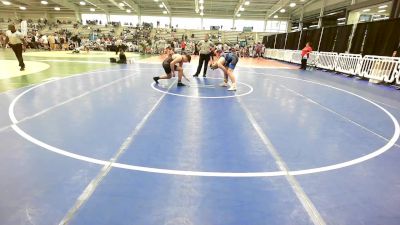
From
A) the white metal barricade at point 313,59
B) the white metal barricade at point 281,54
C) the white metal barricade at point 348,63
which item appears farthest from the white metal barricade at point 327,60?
the white metal barricade at point 281,54

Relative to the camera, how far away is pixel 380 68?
11.3 m

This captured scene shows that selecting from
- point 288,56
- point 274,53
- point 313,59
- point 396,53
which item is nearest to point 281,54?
point 288,56

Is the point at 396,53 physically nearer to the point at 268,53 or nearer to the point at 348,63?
the point at 348,63

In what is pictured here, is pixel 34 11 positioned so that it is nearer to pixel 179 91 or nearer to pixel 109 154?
pixel 179 91

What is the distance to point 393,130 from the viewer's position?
482 centimetres

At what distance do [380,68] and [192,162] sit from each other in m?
11.9

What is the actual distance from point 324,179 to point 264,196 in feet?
2.90

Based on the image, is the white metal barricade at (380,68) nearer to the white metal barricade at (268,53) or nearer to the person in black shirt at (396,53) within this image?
the person in black shirt at (396,53)

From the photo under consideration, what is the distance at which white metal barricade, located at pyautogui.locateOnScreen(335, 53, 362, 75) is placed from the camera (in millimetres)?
13155

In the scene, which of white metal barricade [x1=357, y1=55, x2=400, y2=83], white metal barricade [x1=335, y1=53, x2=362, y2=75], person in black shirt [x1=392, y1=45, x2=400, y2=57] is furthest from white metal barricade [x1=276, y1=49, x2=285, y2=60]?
person in black shirt [x1=392, y1=45, x2=400, y2=57]

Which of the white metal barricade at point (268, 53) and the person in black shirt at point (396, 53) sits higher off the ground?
the person in black shirt at point (396, 53)

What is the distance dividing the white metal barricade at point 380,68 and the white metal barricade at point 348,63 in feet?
1.33

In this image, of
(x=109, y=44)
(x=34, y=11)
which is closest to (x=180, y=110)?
(x=109, y=44)

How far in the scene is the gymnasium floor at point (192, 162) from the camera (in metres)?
2.32
